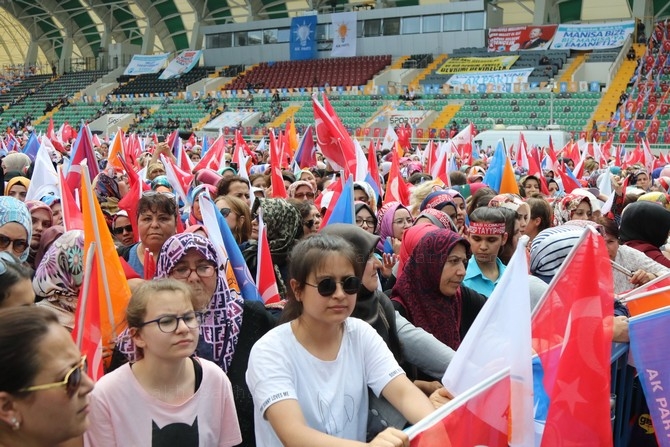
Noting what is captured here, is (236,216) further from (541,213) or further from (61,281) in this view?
(541,213)

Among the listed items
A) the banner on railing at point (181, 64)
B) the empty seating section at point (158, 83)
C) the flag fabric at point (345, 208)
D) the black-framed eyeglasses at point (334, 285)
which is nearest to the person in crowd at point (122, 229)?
the flag fabric at point (345, 208)

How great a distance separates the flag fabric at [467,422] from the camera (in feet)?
6.65

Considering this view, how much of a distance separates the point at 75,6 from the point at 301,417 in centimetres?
5049

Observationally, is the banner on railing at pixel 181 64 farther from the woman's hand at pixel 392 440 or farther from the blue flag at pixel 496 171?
the woman's hand at pixel 392 440

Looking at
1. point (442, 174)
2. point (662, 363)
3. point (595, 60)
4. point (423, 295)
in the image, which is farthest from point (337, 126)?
point (595, 60)

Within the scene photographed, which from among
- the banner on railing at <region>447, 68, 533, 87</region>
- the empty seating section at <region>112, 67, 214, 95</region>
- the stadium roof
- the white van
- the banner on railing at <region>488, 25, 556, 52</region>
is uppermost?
the stadium roof

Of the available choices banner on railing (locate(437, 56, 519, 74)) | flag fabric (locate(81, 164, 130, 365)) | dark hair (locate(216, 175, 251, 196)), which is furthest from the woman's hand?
banner on railing (locate(437, 56, 519, 74))

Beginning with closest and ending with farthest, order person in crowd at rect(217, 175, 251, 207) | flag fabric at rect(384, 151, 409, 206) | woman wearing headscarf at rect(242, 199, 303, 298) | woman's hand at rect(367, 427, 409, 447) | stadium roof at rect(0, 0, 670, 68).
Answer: woman's hand at rect(367, 427, 409, 447) < woman wearing headscarf at rect(242, 199, 303, 298) < person in crowd at rect(217, 175, 251, 207) < flag fabric at rect(384, 151, 409, 206) < stadium roof at rect(0, 0, 670, 68)

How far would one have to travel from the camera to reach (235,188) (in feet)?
18.2

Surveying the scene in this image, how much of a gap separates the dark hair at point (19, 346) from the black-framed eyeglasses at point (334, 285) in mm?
767

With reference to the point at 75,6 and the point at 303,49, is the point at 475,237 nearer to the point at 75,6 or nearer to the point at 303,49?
the point at 303,49

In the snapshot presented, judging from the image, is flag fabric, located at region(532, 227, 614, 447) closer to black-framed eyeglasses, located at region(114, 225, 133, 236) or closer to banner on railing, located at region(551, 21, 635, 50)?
black-framed eyeglasses, located at region(114, 225, 133, 236)

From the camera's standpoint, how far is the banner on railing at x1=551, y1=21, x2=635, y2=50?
32844 mm

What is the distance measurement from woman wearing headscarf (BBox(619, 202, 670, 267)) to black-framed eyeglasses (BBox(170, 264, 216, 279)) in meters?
2.77
